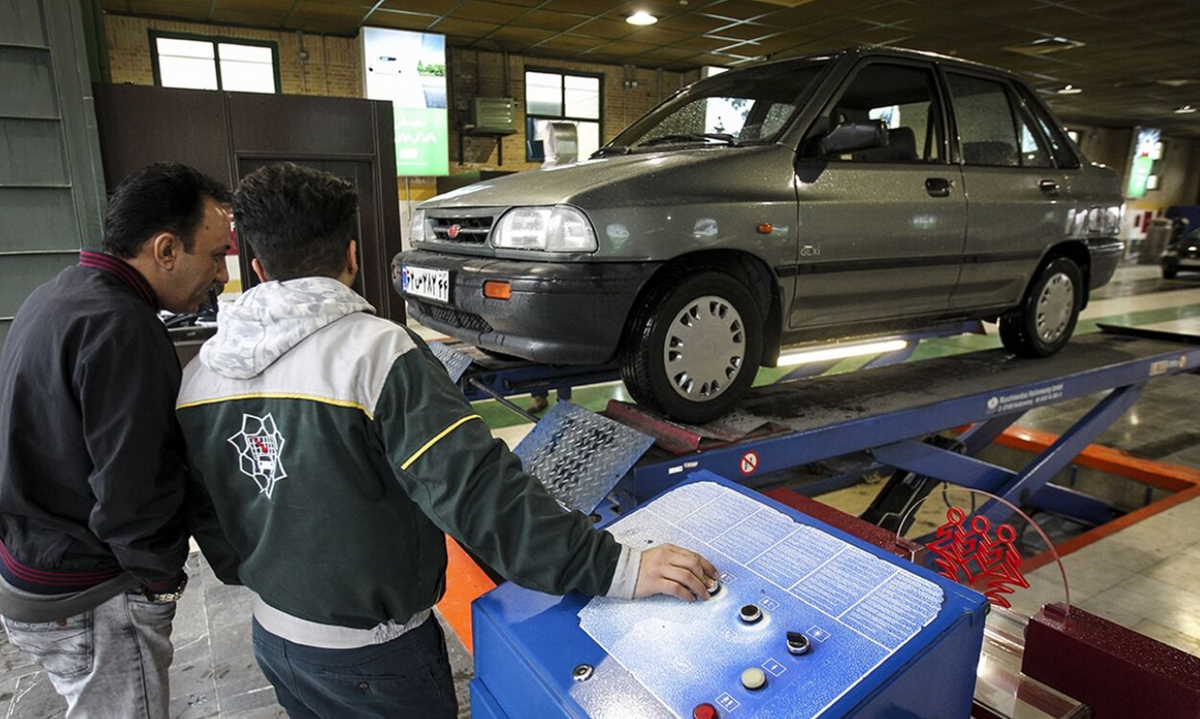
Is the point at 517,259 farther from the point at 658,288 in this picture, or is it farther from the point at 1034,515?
the point at 1034,515

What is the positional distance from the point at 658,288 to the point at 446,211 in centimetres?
99

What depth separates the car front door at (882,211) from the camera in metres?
2.83

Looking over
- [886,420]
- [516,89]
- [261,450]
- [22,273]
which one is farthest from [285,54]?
[261,450]

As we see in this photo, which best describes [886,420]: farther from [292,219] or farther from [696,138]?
[292,219]

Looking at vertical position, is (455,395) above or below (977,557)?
above

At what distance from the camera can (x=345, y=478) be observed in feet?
3.71

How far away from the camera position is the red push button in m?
0.89

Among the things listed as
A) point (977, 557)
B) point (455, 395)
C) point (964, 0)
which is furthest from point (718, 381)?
point (964, 0)

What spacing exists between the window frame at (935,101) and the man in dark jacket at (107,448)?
7.30 feet

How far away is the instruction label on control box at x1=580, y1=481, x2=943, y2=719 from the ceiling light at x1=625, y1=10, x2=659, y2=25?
31.6 ft

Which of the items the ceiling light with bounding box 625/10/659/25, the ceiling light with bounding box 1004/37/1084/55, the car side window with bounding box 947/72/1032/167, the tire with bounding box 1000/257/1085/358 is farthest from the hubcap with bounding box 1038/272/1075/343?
the ceiling light with bounding box 1004/37/1084/55

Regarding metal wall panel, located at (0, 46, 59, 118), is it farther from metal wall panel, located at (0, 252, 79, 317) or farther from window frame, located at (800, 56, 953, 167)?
window frame, located at (800, 56, 953, 167)

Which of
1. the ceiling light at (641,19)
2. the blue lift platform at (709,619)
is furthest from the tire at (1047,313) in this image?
the ceiling light at (641,19)

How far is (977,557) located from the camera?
6.20ft
